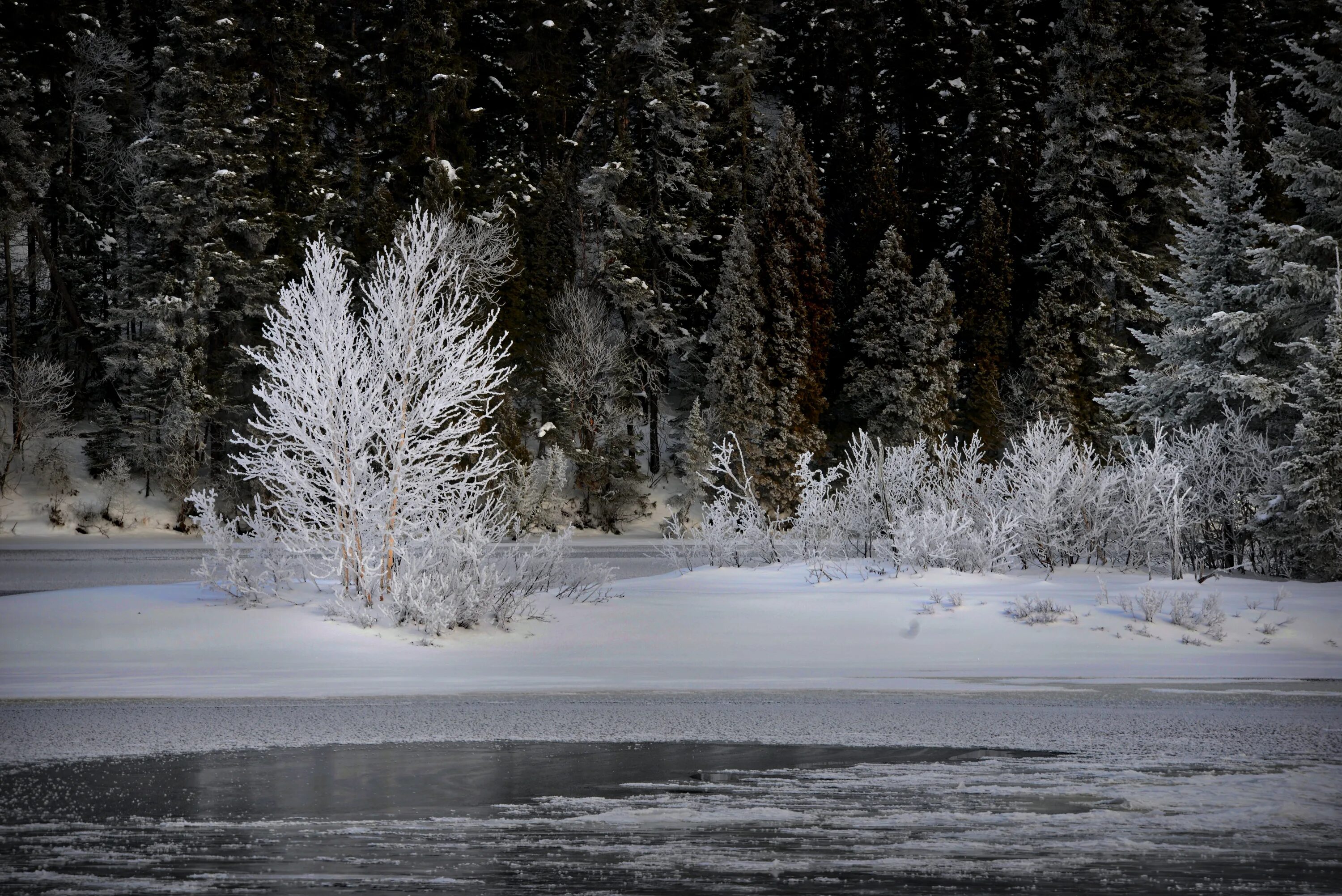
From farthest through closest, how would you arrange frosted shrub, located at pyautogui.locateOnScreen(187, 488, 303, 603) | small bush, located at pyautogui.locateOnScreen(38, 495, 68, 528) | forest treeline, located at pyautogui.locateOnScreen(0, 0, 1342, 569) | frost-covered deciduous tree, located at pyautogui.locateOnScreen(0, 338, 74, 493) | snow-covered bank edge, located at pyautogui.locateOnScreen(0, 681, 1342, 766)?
forest treeline, located at pyautogui.locateOnScreen(0, 0, 1342, 569) → frost-covered deciduous tree, located at pyautogui.locateOnScreen(0, 338, 74, 493) → small bush, located at pyautogui.locateOnScreen(38, 495, 68, 528) → frosted shrub, located at pyautogui.locateOnScreen(187, 488, 303, 603) → snow-covered bank edge, located at pyautogui.locateOnScreen(0, 681, 1342, 766)

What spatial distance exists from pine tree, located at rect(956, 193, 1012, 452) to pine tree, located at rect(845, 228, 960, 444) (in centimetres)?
106

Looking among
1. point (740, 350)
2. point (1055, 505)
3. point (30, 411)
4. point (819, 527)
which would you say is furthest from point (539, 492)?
point (1055, 505)

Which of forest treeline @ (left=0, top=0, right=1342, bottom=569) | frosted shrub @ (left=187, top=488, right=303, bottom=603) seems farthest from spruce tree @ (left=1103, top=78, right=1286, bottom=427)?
frosted shrub @ (left=187, top=488, right=303, bottom=603)

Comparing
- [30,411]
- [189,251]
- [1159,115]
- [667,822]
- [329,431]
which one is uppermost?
[1159,115]

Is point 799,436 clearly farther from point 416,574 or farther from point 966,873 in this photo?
point 966,873

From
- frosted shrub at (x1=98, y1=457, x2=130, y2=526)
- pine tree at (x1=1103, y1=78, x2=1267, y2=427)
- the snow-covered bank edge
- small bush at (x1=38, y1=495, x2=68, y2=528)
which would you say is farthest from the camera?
frosted shrub at (x1=98, y1=457, x2=130, y2=526)

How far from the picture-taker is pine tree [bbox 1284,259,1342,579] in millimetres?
18516

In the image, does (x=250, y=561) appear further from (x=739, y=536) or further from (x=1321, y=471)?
(x=1321, y=471)

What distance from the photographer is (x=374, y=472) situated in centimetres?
1556

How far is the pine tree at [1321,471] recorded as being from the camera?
18.5 metres

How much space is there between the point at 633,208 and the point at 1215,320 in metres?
25.7

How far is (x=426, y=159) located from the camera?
43.4m

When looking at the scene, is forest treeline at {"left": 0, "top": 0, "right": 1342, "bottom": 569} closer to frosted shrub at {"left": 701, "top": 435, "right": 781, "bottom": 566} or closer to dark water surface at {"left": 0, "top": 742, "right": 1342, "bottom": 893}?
frosted shrub at {"left": 701, "top": 435, "right": 781, "bottom": 566}

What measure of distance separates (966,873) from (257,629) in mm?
10141
